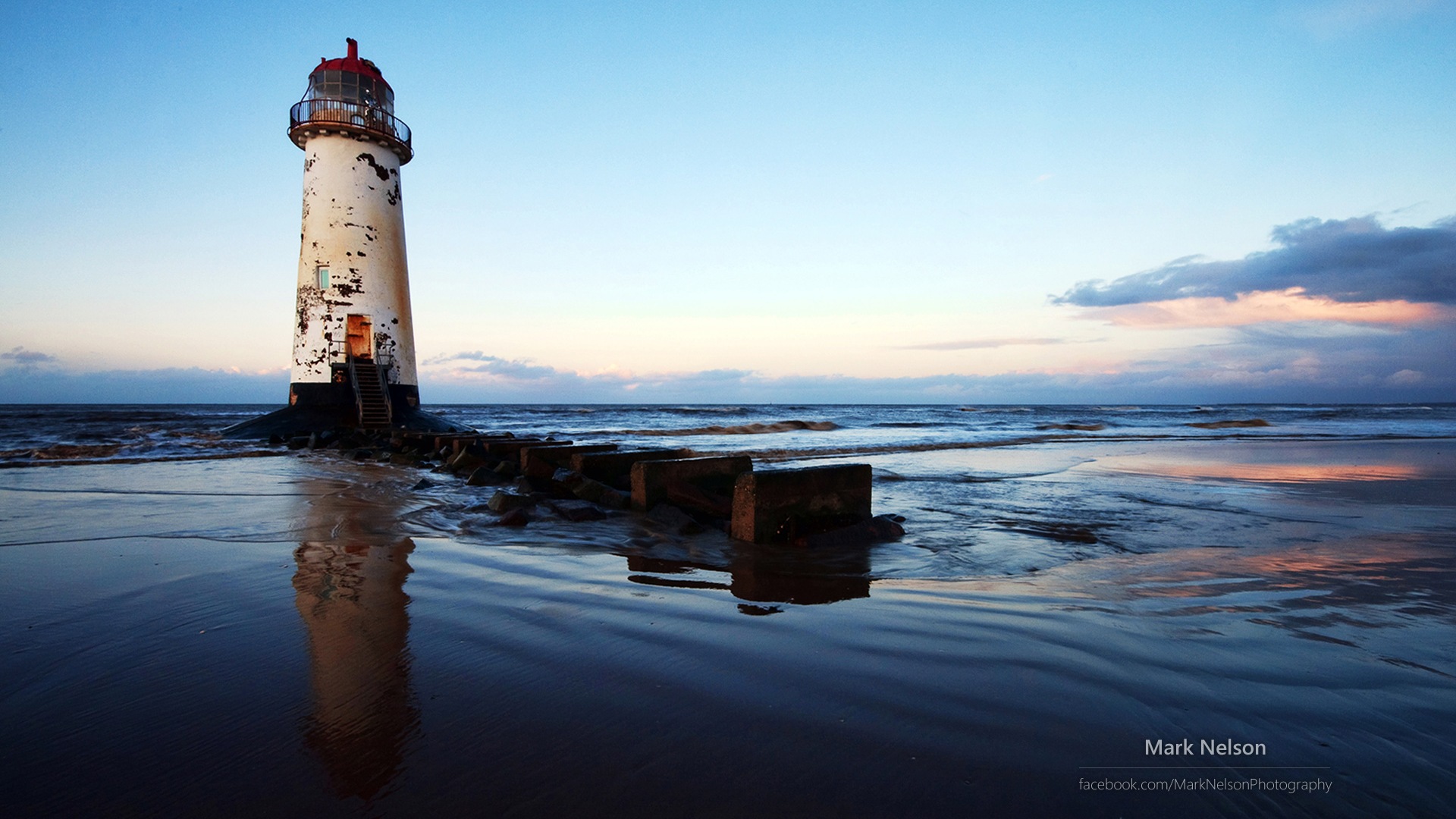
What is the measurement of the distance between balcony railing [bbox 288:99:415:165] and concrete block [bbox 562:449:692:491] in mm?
15238

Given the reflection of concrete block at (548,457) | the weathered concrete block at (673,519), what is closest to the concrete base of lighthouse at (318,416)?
the reflection of concrete block at (548,457)

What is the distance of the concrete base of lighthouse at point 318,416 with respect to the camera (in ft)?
55.6

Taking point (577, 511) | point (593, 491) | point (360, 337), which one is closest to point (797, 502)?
point (577, 511)

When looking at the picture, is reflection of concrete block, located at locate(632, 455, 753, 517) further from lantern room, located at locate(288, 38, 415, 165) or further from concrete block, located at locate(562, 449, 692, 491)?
lantern room, located at locate(288, 38, 415, 165)

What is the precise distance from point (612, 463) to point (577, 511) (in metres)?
1.73

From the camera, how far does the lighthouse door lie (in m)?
18.0

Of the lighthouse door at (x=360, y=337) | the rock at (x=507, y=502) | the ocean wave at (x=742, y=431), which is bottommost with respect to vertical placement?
the ocean wave at (x=742, y=431)

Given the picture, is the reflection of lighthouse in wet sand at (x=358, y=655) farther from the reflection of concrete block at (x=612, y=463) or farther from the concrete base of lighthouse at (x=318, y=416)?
the concrete base of lighthouse at (x=318, y=416)

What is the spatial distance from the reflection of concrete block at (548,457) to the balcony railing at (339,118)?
13706mm

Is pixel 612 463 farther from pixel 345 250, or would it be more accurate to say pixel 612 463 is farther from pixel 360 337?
pixel 345 250

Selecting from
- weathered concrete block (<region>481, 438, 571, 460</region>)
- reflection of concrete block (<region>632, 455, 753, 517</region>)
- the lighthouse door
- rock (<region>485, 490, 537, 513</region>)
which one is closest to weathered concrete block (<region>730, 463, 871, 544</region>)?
reflection of concrete block (<region>632, 455, 753, 517</region>)

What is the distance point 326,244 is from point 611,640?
18800 mm

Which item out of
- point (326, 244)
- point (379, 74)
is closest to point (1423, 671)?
point (326, 244)

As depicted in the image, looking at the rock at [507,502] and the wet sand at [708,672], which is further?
the rock at [507,502]
